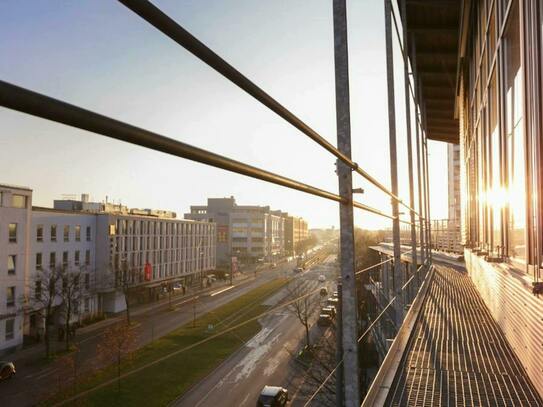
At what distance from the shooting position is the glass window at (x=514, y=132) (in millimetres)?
4527

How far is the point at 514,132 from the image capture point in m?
4.90

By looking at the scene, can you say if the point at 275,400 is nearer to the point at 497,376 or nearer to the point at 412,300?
the point at 412,300

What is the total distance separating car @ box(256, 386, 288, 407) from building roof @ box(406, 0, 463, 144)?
10.2 metres

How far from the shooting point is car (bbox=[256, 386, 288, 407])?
39.2 feet

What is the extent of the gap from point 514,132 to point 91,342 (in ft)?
68.7

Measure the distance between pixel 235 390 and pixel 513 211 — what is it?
11664mm

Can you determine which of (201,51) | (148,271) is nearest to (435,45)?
(201,51)

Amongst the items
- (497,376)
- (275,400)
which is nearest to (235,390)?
(275,400)

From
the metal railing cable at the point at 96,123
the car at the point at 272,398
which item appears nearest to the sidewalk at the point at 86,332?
the car at the point at 272,398

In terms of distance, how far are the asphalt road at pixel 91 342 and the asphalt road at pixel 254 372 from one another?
3113mm

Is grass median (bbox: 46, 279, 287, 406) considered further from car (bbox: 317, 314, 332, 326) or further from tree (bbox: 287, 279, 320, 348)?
car (bbox: 317, 314, 332, 326)

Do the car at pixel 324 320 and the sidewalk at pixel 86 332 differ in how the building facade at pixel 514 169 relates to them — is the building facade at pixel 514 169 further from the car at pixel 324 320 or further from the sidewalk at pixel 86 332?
the car at pixel 324 320

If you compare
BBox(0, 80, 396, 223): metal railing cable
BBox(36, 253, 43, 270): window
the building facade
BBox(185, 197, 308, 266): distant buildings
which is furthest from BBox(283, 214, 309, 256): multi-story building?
BBox(0, 80, 396, 223): metal railing cable

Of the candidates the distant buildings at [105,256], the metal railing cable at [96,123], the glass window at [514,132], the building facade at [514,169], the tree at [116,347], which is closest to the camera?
the metal railing cable at [96,123]
